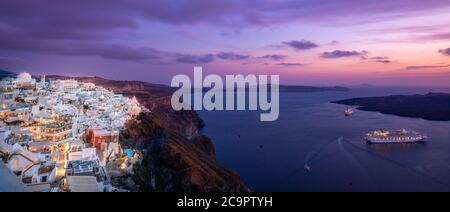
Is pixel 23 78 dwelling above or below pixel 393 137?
above

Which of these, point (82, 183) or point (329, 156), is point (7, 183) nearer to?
point (82, 183)

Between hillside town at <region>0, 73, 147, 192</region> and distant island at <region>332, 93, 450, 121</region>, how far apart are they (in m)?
24.8

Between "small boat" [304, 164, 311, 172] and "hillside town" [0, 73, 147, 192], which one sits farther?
"small boat" [304, 164, 311, 172]

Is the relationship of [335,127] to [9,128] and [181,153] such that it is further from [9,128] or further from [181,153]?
[9,128]

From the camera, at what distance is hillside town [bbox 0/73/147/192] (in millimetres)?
4910

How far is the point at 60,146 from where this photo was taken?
682 cm

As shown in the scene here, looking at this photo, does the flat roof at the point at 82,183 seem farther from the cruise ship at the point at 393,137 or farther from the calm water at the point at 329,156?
the cruise ship at the point at 393,137

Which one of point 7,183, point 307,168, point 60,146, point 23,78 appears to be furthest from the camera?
point 23,78

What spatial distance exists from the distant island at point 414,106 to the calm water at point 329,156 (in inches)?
143

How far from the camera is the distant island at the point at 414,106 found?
92.3 ft

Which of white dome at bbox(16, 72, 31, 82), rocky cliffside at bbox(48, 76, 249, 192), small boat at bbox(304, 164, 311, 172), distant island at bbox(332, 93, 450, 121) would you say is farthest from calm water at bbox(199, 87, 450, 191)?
white dome at bbox(16, 72, 31, 82)

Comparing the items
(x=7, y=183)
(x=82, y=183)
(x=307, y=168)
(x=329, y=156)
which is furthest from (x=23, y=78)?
(x=7, y=183)

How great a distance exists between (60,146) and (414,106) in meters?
32.3

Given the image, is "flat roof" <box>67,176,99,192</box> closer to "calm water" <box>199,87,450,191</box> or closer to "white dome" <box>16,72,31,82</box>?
"calm water" <box>199,87,450,191</box>
